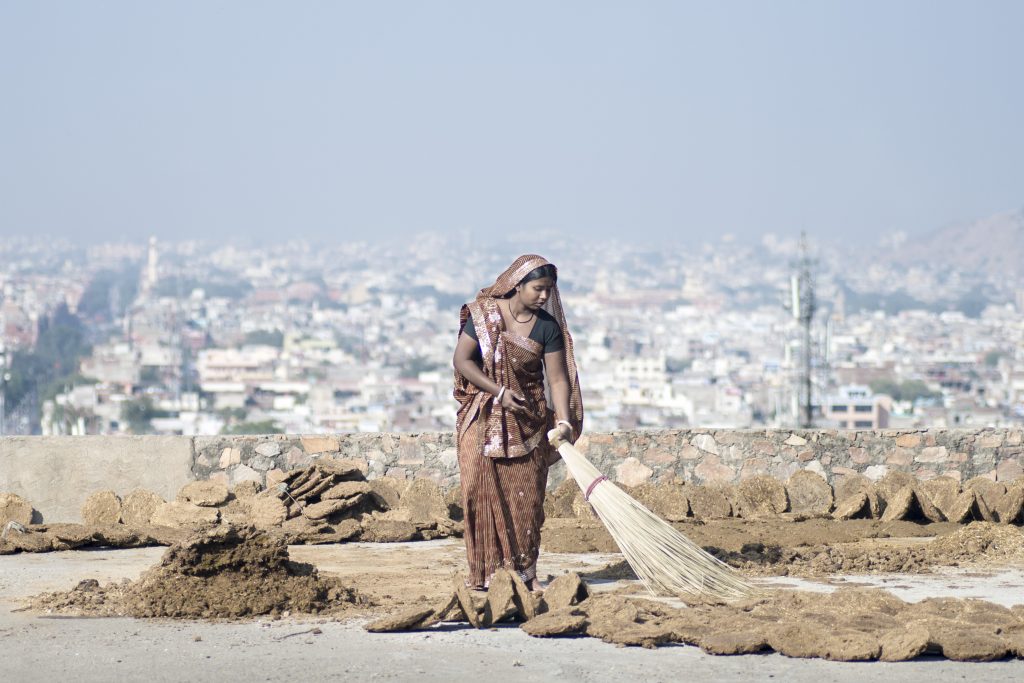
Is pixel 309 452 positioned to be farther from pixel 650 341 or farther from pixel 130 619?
pixel 650 341

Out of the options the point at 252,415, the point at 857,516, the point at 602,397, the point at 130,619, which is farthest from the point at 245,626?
the point at 602,397

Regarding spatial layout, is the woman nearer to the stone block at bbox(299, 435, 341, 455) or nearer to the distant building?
the stone block at bbox(299, 435, 341, 455)

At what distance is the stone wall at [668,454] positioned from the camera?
9891 mm

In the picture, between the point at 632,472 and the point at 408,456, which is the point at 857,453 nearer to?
the point at 632,472

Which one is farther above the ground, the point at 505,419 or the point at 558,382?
the point at 558,382

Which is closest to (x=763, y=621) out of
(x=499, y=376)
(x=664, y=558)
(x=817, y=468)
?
(x=664, y=558)

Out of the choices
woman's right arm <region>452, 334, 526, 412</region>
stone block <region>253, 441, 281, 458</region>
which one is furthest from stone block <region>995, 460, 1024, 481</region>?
stone block <region>253, 441, 281, 458</region>

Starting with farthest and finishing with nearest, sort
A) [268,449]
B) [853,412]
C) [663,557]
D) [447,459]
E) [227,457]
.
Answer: [853,412] < [447,459] < [268,449] < [227,457] < [663,557]

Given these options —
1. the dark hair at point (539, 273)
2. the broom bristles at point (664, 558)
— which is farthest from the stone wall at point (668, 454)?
the dark hair at point (539, 273)

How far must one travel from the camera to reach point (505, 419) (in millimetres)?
6859

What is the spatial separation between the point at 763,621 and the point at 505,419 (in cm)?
157

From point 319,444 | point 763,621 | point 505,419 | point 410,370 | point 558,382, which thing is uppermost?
point 410,370

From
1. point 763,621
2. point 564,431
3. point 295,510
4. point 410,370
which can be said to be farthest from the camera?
point 410,370

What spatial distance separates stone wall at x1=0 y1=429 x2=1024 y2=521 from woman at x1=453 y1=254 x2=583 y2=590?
10.3 feet
